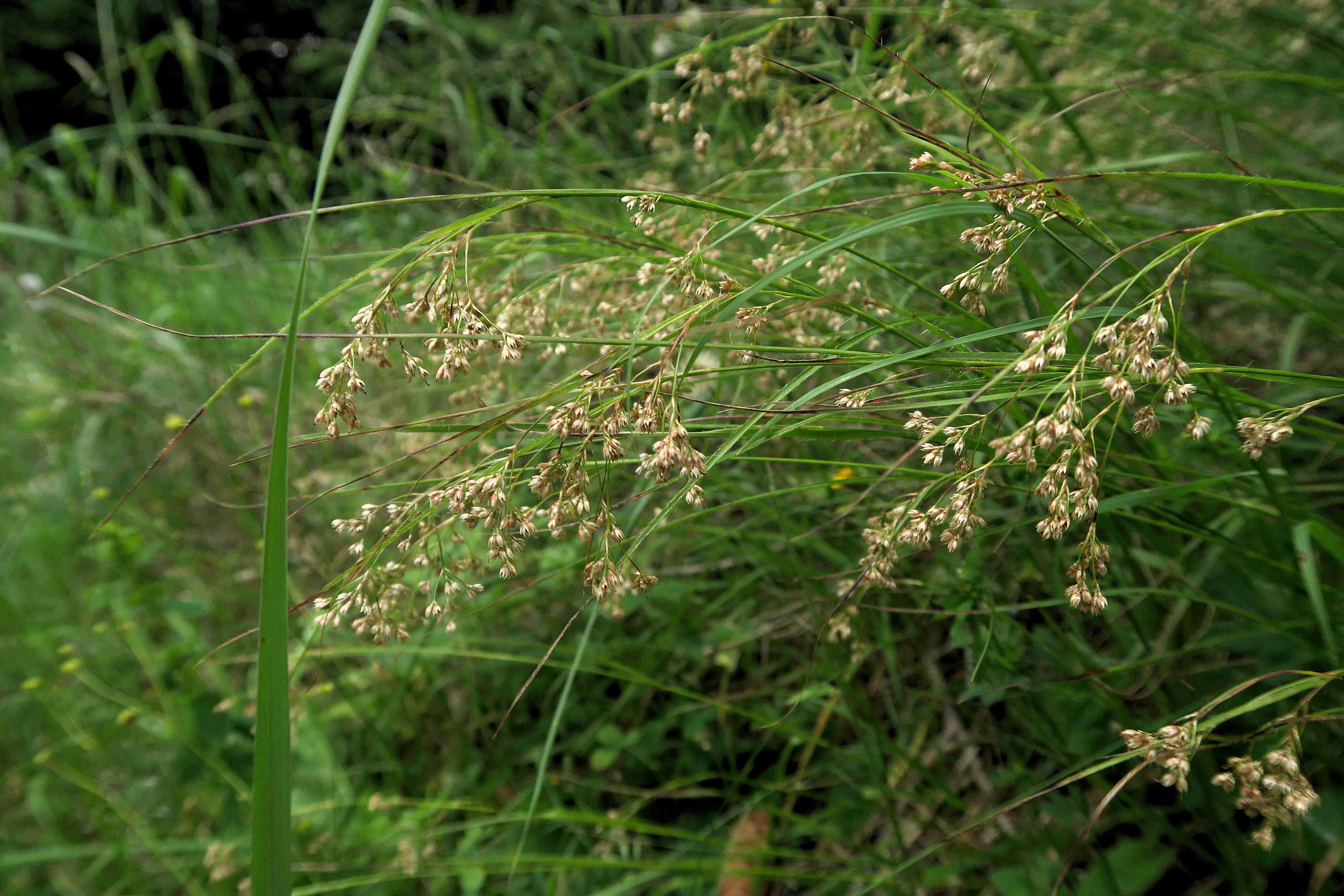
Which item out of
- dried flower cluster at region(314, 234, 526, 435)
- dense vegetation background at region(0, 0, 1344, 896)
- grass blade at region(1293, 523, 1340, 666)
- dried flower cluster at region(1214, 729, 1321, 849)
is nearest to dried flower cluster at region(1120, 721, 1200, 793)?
dried flower cluster at region(1214, 729, 1321, 849)

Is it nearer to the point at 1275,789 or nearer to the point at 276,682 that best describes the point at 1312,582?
the point at 1275,789

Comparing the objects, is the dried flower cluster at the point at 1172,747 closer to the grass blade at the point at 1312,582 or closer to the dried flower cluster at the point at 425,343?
the grass blade at the point at 1312,582

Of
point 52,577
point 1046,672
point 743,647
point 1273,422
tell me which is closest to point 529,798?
point 743,647

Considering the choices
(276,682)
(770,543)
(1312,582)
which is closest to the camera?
(276,682)

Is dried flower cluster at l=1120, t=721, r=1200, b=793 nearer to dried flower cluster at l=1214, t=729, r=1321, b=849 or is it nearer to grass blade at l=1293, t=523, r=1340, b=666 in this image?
dried flower cluster at l=1214, t=729, r=1321, b=849

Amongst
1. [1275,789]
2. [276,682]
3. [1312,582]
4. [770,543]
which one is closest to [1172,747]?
[1275,789]

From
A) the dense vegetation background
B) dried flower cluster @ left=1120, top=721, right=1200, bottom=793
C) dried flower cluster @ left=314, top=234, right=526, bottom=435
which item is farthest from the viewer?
the dense vegetation background
